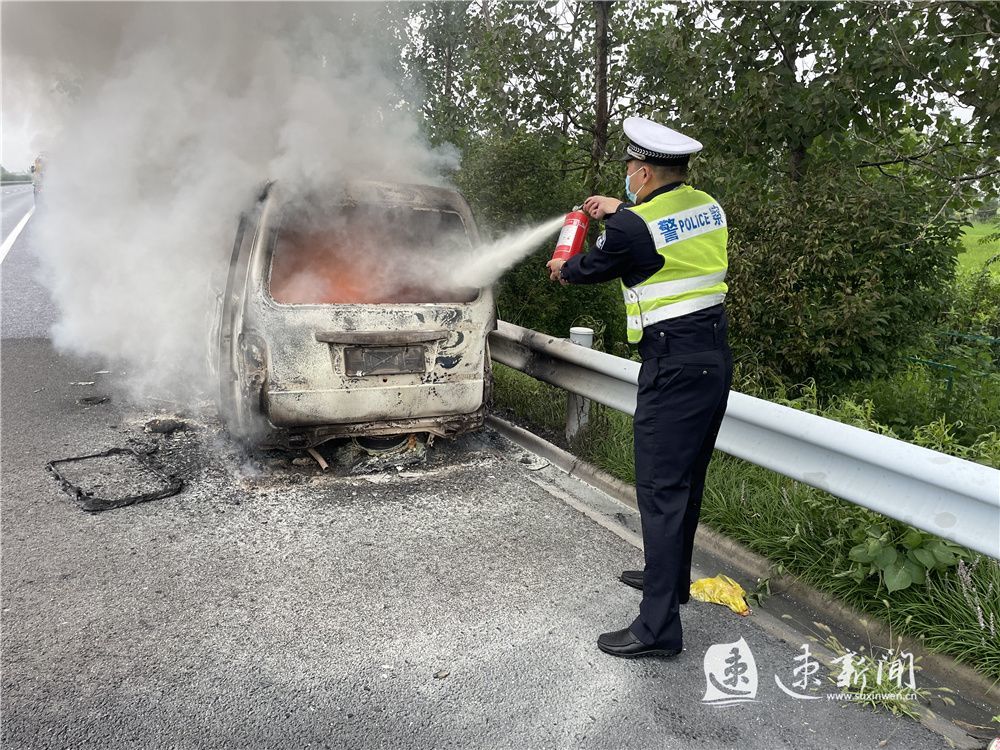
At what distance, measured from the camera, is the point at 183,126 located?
21.8 ft

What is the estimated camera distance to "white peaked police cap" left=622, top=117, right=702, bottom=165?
2.85 meters

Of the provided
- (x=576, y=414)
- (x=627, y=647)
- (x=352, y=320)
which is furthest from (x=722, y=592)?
(x=352, y=320)

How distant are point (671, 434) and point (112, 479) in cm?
336

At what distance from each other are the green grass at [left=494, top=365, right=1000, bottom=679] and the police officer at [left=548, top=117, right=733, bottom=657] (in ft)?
2.69

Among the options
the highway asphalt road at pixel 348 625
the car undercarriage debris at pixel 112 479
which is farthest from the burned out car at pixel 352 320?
the car undercarriage debris at pixel 112 479

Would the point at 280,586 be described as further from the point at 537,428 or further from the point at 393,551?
the point at 537,428

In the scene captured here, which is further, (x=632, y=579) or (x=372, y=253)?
(x=372, y=253)

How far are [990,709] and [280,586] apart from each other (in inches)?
112

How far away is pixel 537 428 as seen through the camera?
5.42 m

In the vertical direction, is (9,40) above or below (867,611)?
above

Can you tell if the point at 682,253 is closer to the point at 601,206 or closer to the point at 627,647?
the point at 601,206

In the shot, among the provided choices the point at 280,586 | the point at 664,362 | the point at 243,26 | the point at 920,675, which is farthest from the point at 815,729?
the point at 243,26

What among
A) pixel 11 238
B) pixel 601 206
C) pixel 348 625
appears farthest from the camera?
pixel 11 238

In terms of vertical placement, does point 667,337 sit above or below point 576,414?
above
